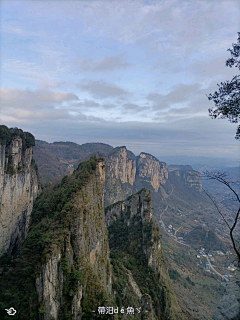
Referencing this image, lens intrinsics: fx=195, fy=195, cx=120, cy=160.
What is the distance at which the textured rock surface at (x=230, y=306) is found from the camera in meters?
6.55

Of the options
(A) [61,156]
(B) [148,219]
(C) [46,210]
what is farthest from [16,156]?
(A) [61,156]

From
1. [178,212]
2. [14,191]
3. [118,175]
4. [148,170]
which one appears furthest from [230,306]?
[148,170]

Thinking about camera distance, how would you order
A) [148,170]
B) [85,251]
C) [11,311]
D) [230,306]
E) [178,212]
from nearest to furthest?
[230,306], [11,311], [85,251], [178,212], [148,170]

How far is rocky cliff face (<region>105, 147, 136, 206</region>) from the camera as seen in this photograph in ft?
356

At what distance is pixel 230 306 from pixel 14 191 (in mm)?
31608

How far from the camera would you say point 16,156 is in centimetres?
3180

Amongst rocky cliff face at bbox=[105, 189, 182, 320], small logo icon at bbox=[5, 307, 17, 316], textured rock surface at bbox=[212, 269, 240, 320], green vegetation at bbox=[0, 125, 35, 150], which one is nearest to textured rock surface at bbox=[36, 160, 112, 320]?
small logo icon at bbox=[5, 307, 17, 316]

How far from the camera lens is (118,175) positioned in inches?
5384

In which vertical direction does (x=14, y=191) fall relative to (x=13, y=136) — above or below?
below

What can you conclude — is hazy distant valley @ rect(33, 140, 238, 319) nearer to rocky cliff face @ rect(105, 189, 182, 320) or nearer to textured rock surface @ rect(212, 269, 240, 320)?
textured rock surface @ rect(212, 269, 240, 320)

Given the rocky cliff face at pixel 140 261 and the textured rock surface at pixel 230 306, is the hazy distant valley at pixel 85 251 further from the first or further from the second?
the textured rock surface at pixel 230 306

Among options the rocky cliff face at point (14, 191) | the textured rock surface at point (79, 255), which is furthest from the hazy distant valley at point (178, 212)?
the rocky cliff face at point (14, 191)

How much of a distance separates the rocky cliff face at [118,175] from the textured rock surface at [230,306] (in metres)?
94.5

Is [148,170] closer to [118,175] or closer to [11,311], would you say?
[118,175]
